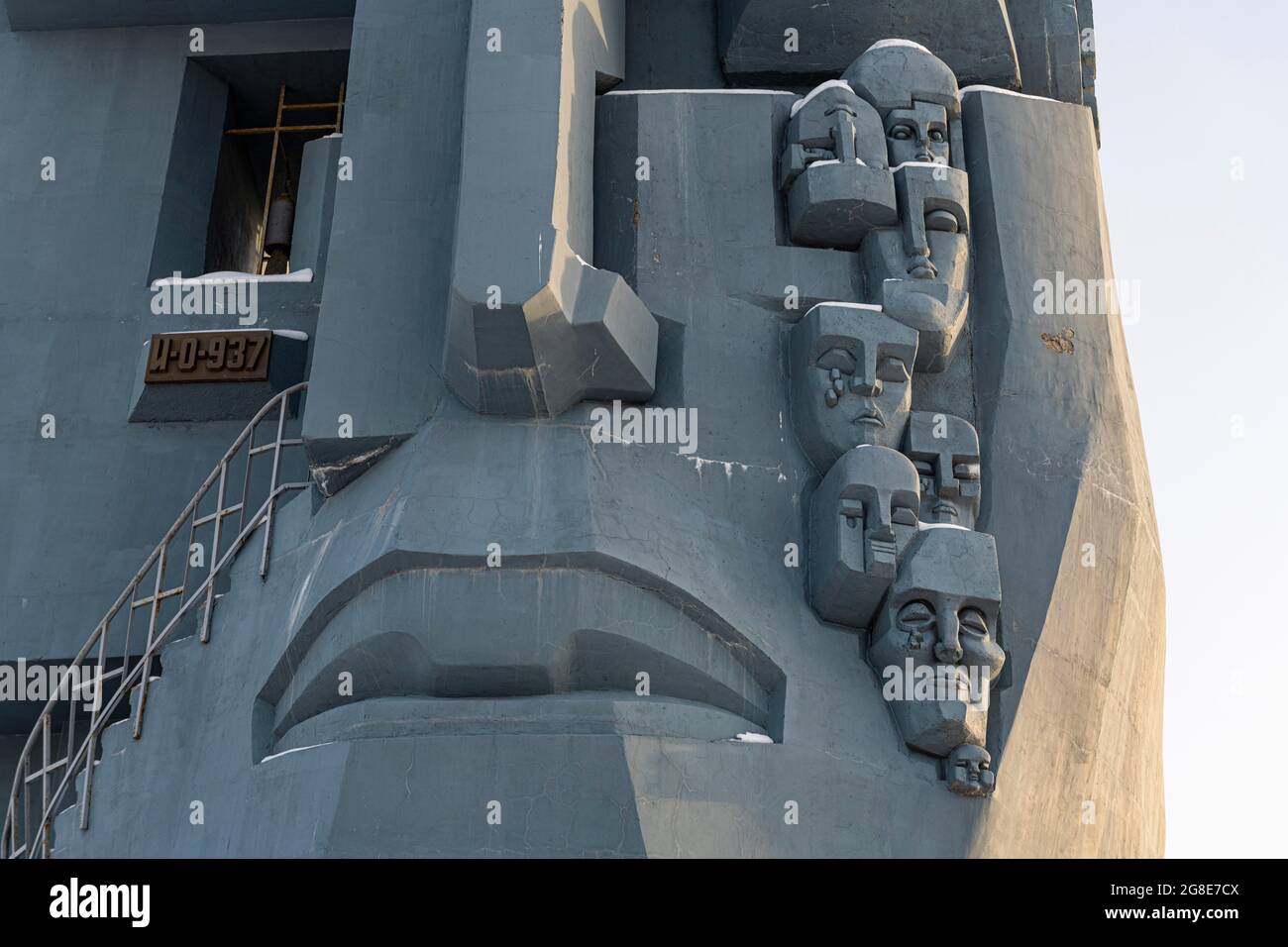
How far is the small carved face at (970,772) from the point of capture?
10492 mm

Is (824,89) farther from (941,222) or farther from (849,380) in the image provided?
(849,380)

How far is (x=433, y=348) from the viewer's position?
11.4 metres

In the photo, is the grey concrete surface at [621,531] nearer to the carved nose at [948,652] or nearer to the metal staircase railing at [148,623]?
the carved nose at [948,652]

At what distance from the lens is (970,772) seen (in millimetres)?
10523

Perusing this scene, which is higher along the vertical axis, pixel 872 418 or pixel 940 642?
pixel 872 418

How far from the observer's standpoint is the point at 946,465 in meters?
11.2

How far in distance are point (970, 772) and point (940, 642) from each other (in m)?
0.77

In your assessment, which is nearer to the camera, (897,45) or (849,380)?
(849,380)

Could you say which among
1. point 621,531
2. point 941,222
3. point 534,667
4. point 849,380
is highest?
point 941,222

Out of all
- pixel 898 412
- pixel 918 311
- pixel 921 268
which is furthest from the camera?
pixel 921 268

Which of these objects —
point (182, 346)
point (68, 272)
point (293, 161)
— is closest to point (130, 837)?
point (182, 346)

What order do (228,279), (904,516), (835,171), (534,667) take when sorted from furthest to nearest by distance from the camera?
1. (228,279)
2. (835,171)
3. (904,516)
4. (534,667)

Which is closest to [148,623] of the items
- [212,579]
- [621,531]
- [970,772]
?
[212,579]

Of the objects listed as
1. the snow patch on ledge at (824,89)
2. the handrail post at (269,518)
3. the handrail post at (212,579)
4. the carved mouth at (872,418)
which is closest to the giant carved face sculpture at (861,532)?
the carved mouth at (872,418)
